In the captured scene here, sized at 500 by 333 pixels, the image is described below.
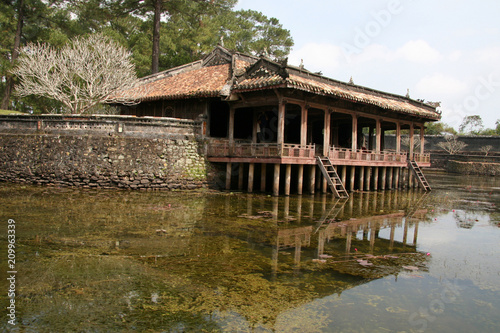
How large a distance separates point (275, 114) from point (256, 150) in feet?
15.6

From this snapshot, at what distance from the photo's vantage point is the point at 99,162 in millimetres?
15688

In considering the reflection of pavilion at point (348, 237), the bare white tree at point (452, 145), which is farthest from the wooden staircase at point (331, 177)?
the bare white tree at point (452, 145)

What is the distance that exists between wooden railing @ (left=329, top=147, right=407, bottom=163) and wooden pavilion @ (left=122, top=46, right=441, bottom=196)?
46mm

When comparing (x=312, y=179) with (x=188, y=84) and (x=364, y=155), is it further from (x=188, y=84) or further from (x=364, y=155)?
(x=188, y=84)

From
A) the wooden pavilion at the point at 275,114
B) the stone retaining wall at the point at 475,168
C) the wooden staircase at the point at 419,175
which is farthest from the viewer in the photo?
the stone retaining wall at the point at 475,168

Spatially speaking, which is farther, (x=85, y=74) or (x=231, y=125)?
(x=85, y=74)

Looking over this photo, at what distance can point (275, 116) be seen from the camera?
2016 cm

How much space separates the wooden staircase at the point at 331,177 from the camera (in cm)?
1602

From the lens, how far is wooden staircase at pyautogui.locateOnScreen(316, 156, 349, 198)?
16.0 m

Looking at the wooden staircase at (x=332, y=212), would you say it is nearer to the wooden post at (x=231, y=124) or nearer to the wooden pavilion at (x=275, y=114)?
the wooden pavilion at (x=275, y=114)

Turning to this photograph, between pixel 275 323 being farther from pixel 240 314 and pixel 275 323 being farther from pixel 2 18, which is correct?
pixel 2 18

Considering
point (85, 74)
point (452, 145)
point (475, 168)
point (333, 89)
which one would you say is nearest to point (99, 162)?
point (85, 74)

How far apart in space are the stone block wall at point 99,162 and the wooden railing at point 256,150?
3.91 ft

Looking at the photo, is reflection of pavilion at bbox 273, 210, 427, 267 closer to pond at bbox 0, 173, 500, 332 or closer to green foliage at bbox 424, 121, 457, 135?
pond at bbox 0, 173, 500, 332
